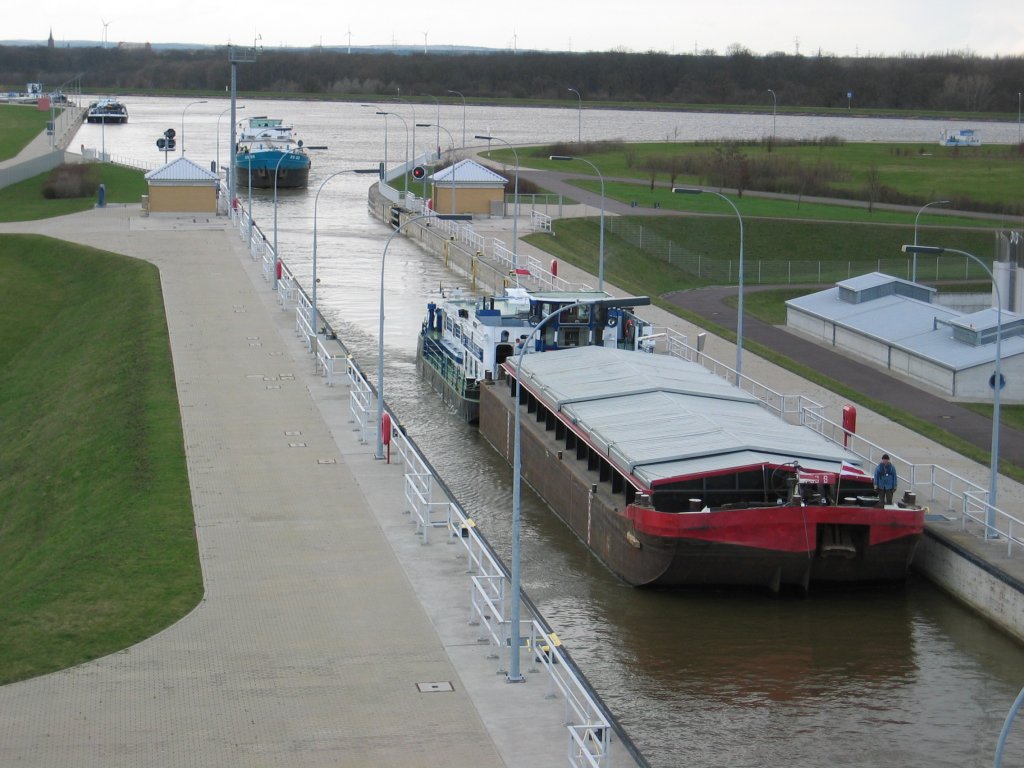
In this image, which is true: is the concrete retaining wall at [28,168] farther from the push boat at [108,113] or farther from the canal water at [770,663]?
the push boat at [108,113]

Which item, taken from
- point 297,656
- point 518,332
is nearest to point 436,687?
point 297,656

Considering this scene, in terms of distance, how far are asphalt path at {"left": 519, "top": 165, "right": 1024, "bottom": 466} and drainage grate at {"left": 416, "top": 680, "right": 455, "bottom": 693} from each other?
22213mm

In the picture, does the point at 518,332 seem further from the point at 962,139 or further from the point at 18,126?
Result: the point at 18,126

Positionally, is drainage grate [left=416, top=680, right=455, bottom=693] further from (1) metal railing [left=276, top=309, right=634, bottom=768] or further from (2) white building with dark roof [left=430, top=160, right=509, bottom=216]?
(2) white building with dark roof [left=430, top=160, right=509, bottom=216]

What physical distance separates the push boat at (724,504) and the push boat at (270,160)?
71738 mm

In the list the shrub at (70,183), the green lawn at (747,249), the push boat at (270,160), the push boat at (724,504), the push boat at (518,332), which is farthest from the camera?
the push boat at (270,160)

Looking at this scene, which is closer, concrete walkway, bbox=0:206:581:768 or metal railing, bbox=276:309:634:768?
metal railing, bbox=276:309:634:768

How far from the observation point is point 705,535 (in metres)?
30.2

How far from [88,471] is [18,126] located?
112339 millimetres

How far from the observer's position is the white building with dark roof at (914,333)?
50.0 meters

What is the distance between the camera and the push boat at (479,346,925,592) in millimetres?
30344

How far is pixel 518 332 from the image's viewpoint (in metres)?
45.4

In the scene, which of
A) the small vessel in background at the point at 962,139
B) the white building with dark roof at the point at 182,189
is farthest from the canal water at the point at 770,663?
the small vessel in background at the point at 962,139

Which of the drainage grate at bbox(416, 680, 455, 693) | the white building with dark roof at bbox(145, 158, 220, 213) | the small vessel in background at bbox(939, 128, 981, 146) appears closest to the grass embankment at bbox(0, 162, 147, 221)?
the white building with dark roof at bbox(145, 158, 220, 213)
